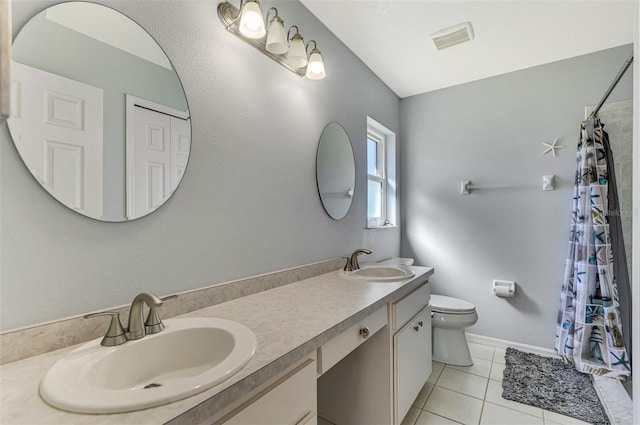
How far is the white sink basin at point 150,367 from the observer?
1.73ft

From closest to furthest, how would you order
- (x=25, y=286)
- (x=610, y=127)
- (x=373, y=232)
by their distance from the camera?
(x=25, y=286) < (x=610, y=127) < (x=373, y=232)

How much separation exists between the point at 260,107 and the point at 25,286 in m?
1.09

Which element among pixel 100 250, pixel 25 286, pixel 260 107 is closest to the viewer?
pixel 25 286

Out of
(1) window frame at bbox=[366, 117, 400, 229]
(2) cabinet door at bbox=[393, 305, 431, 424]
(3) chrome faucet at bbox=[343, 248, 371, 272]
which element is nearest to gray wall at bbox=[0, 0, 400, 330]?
(3) chrome faucet at bbox=[343, 248, 371, 272]

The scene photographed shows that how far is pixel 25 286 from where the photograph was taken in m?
0.73

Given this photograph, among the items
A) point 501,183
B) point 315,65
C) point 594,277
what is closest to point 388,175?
point 501,183

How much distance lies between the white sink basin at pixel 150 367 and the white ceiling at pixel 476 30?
1.81 m

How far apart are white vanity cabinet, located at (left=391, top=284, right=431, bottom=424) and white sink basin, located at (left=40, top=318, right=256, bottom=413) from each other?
0.86 m

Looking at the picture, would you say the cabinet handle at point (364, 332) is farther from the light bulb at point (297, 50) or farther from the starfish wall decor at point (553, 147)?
the starfish wall decor at point (553, 147)

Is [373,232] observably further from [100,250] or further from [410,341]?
[100,250]

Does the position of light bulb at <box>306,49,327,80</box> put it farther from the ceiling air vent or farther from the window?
the window

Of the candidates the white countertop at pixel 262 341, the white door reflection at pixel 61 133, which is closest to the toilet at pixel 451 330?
the white countertop at pixel 262 341

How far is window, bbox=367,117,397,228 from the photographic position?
8.71ft

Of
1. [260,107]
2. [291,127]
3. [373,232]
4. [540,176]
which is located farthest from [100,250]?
[540,176]
